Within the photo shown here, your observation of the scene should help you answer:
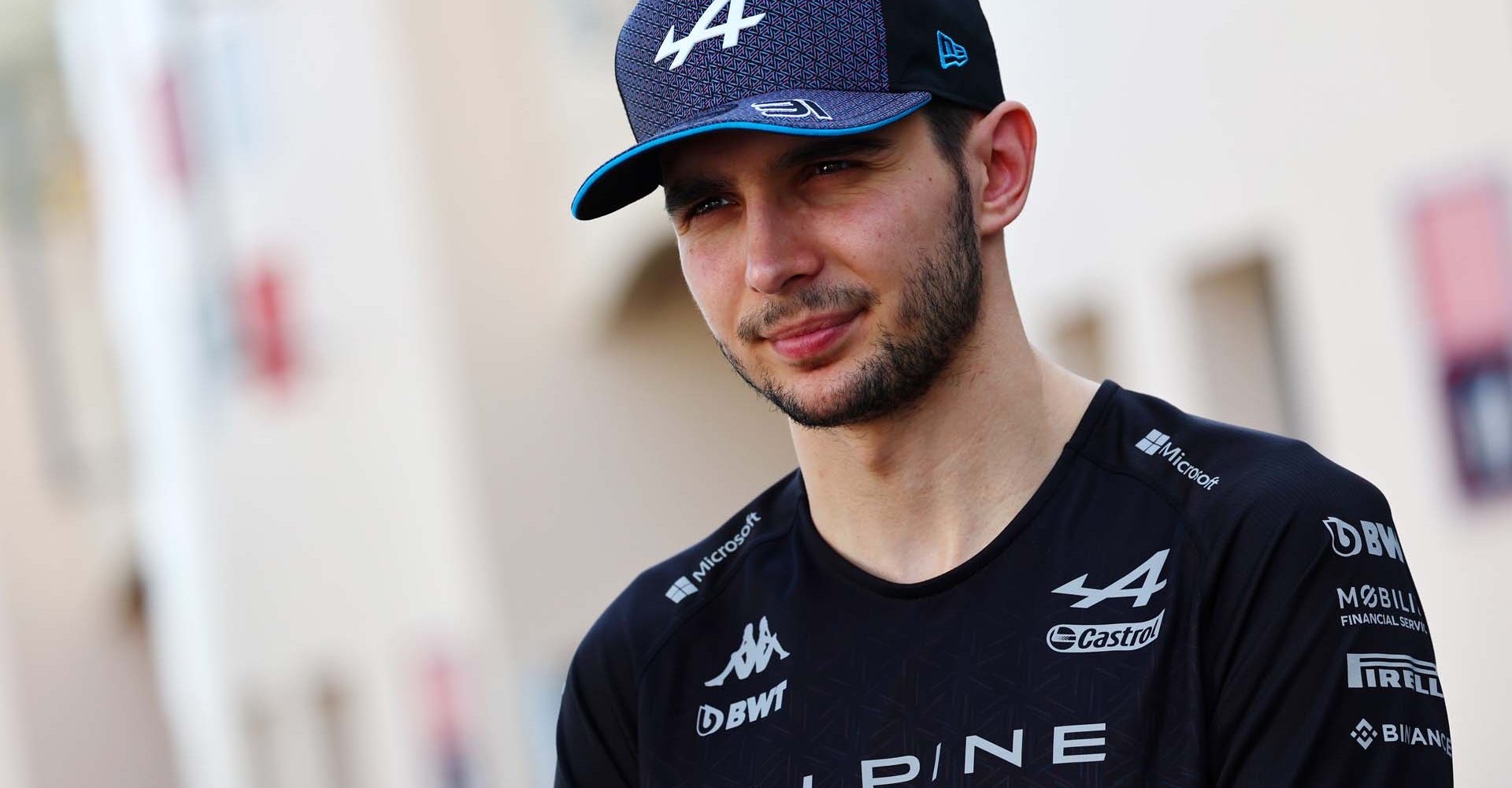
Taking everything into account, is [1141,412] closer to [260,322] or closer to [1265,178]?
[1265,178]

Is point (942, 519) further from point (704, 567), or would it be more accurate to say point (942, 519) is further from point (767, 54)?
point (767, 54)

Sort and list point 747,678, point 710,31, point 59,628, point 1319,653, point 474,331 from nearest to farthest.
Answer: point 1319,653 → point 710,31 → point 747,678 → point 474,331 → point 59,628

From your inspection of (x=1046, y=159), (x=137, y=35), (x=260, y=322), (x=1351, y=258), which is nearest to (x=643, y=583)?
(x=1351, y=258)

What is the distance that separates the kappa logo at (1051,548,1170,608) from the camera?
2059 mm

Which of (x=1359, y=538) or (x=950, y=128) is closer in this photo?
(x=1359, y=538)

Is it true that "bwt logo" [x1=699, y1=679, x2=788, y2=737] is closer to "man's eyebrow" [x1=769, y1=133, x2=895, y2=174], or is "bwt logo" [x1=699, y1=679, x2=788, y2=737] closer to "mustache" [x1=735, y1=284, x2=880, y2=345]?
"mustache" [x1=735, y1=284, x2=880, y2=345]

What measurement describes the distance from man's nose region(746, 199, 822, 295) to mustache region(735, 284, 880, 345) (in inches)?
0.6

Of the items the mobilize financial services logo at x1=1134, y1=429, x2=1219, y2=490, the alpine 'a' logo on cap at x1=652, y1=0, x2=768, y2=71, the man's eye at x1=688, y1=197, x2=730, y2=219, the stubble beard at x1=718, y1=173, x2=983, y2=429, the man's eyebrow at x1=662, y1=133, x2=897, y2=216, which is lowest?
the mobilize financial services logo at x1=1134, y1=429, x2=1219, y2=490

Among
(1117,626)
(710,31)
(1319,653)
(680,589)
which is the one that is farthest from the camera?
(680,589)

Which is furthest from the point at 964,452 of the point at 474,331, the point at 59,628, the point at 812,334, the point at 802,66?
the point at 59,628

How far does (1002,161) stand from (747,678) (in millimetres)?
589

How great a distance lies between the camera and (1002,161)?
2.26m

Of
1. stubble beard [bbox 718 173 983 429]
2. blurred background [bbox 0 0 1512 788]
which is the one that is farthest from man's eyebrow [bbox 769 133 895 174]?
blurred background [bbox 0 0 1512 788]

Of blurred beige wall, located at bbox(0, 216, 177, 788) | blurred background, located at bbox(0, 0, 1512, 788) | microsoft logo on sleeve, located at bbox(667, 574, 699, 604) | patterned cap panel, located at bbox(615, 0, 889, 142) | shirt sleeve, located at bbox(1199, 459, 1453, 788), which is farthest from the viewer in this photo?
blurred beige wall, located at bbox(0, 216, 177, 788)
